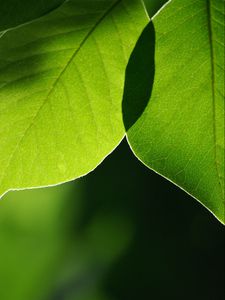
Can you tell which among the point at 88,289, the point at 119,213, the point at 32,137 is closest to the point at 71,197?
the point at 119,213

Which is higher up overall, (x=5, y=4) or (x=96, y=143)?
(x=5, y=4)

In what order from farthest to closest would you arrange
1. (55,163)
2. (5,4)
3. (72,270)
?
(72,270) → (55,163) → (5,4)

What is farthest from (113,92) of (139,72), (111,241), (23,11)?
(111,241)

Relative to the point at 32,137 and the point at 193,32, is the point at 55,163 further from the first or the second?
the point at 193,32

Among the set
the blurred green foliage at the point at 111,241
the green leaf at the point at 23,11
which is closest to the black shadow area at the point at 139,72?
the green leaf at the point at 23,11

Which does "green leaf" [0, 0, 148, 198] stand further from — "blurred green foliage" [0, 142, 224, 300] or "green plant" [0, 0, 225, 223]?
"blurred green foliage" [0, 142, 224, 300]

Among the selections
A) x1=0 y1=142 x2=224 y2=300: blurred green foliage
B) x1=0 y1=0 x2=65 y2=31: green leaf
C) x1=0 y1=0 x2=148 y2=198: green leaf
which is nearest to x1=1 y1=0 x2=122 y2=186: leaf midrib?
x1=0 y1=0 x2=148 y2=198: green leaf
